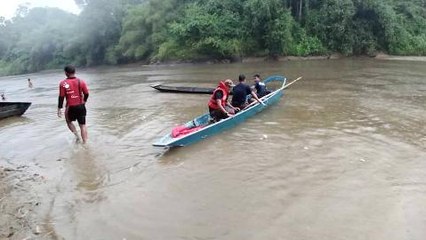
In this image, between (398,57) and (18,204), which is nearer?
(18,204)

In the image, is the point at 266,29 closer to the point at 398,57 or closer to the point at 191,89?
the point at 398,57

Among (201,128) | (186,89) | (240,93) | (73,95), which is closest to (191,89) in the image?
(186,89)

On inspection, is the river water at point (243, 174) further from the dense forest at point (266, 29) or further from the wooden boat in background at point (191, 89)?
the dense forest at point (266, 29)

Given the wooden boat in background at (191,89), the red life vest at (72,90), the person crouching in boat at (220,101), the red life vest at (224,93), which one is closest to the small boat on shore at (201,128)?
the person crouching in boat at (220,101)

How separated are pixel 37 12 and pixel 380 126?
54564 mm

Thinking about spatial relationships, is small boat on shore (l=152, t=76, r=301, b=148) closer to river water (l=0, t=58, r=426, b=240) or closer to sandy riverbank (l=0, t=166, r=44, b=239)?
river water (l=0, t=58, r=426, b=240)

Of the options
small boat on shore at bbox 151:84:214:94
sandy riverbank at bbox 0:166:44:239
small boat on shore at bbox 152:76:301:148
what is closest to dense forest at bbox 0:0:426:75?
small boat on shore at bbox 151:84:214:94

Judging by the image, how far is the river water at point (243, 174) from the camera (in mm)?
5223

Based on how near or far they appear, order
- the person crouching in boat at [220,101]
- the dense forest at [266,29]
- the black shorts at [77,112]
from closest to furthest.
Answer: the black shorts at [77,112], the person crouching in boat at [220,101], the dense forest at [266,29]

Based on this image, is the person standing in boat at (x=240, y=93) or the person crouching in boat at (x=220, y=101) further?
the person standing in boat at (x=240, y=93)

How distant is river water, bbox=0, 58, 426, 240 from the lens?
5.22 metres

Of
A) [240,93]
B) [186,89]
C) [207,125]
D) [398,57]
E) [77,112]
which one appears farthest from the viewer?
[398,57]

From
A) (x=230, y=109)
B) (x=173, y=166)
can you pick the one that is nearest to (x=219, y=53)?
(x=230, y=109)

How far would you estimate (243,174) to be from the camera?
699 cm
